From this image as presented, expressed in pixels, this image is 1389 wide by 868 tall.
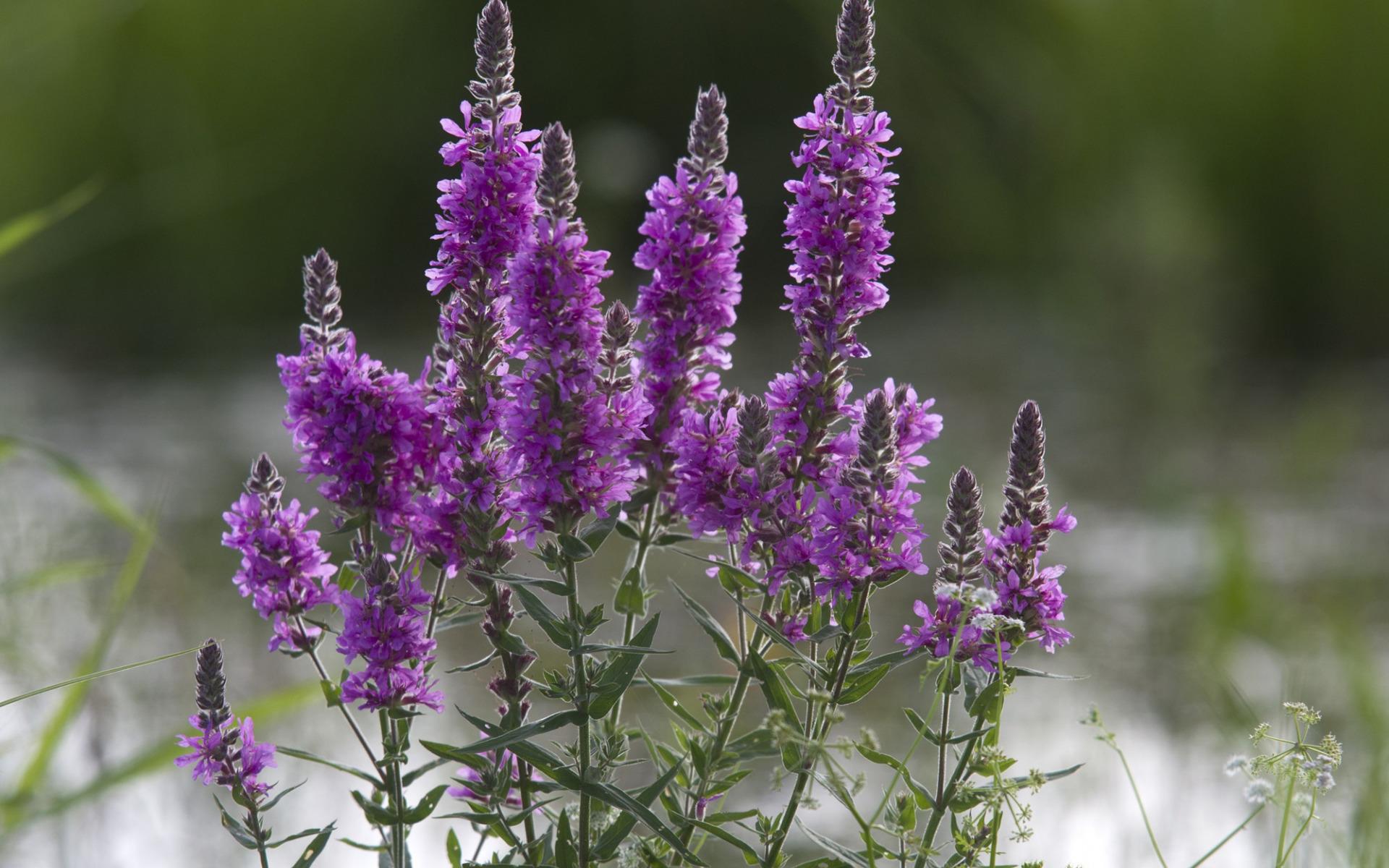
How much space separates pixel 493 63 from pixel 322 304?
0.34 metres

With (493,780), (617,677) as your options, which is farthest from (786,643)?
(493,780)

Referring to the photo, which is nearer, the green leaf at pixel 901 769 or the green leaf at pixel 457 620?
the green leaf at pixel 901 769

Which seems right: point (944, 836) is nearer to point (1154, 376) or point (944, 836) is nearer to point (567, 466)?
point (567, 466)

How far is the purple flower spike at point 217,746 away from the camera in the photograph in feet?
5.00

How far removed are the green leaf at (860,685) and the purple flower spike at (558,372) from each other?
0.35 m

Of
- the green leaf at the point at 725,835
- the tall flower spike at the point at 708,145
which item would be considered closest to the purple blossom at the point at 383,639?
the green leaf at the point at 725,835

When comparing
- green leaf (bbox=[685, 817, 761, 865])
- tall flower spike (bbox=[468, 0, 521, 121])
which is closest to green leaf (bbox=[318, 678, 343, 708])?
green leaf (bbox=[685, 817, 761, 865])

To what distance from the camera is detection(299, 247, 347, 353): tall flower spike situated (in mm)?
1554

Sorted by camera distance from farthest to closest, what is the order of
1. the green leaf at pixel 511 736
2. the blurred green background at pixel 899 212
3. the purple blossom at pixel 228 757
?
the blurred green background at pixel 899 212 → the purple blossom at pixel 228 757 → the green leaf at pixel 511 736

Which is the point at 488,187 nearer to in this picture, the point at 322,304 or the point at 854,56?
the point at 322,304

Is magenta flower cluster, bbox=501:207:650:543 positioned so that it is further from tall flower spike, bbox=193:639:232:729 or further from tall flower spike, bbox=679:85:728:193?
tall flower spike, bbox=193:639:232:729

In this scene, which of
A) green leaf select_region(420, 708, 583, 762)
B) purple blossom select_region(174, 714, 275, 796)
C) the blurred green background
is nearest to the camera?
green leaf select_region(420, 708, 583, 762)

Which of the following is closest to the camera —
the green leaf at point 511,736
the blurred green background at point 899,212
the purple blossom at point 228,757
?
the green leaf at point 511,736

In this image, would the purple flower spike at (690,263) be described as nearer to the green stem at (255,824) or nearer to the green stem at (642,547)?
the green stem at (642,547)
